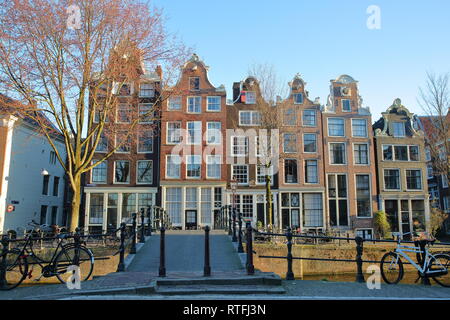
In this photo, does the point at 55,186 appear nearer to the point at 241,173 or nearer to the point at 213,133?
the point at 213,133

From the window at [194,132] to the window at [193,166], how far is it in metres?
1.32

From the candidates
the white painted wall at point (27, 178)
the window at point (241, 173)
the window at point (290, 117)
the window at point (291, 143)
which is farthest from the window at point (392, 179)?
the white painted wall at point (27, 178)

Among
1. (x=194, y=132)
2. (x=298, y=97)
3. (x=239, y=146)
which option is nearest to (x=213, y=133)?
(x=194, y=132)

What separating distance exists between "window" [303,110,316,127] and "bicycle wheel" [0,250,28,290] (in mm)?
26972

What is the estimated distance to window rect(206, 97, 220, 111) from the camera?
30625mm

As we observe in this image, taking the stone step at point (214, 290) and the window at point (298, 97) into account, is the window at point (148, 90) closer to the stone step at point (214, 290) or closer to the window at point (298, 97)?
the window at point (298, 97)

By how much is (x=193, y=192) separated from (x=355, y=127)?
15448mm

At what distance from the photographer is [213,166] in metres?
29.8

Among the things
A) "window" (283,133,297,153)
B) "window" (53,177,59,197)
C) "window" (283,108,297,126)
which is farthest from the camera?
"window" (53,177,59,197)

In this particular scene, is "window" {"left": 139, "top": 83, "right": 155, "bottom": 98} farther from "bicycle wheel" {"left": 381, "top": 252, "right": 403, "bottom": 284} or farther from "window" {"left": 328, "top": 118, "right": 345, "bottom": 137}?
"bicycle wheel" {"left": 381, "top": 252, "right": 403, "bottom": 284}

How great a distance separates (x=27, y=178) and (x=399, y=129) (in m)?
32.8

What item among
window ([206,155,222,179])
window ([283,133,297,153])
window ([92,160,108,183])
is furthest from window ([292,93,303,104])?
window ([92,160,108,183])

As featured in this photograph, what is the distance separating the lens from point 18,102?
1485 centimetres

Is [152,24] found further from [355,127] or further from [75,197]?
[355,127]
